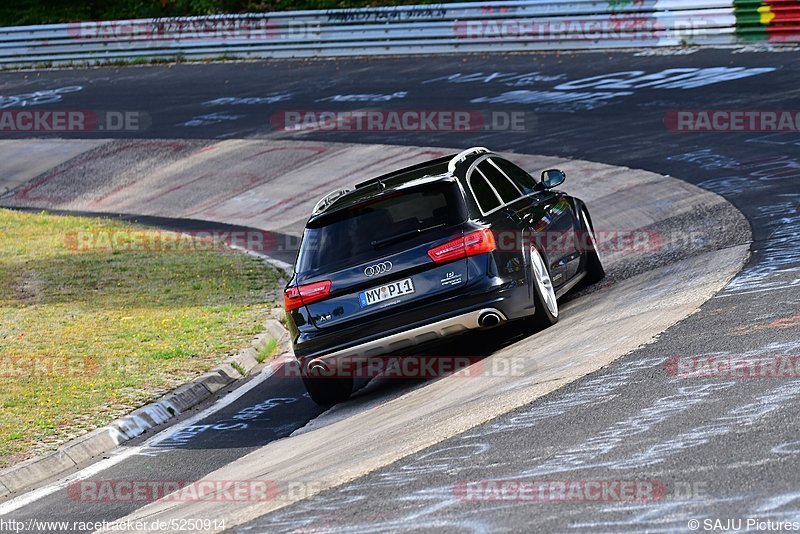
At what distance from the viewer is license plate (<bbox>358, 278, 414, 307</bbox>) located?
943 centimetres

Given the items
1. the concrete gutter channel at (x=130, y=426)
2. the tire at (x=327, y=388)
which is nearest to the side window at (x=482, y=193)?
the tire at (x=327, y=388)

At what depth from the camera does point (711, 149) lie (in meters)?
17.8

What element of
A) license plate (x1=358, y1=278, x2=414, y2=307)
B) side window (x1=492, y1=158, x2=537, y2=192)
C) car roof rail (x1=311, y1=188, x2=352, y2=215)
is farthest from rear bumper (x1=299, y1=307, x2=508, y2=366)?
side window (x1=492, y1=158, x2=537, y2=192)

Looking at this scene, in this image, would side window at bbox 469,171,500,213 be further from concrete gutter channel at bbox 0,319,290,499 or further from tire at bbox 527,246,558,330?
concrete gutter channel at bbox 0,319,290,499

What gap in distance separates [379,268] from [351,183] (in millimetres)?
11449

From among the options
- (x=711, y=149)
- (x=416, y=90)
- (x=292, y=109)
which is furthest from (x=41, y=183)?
(x=711, y=149)

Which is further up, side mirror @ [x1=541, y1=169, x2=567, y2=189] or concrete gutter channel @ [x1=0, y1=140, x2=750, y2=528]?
side mirror @ [x1=541, y1=169, x2=567, y2=189]

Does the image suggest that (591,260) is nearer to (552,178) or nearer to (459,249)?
(552,178)

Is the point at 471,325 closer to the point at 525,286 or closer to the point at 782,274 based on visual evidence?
the point at 525,286

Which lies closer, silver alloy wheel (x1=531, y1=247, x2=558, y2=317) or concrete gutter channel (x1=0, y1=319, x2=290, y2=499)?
concrete gutter channel (x1=0, y1=319, x2=290, y2=499)

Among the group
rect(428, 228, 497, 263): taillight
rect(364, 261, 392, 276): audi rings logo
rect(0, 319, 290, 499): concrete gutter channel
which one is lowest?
rect(0, 319, 290, 499): concrete gutter channel

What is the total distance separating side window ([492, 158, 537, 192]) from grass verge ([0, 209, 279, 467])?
3.14 m

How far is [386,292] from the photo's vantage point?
372 inches

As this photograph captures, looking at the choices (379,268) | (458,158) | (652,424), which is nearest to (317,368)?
(379,268)
